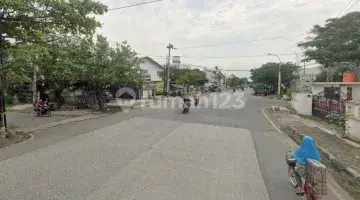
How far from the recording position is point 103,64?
21094 millimetres

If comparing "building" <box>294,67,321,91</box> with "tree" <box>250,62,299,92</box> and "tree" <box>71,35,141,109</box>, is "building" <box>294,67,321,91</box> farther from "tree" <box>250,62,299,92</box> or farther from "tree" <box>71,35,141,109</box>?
"tree" <box>71,35,141,109</box>

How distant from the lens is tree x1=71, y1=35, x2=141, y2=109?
20.4 m

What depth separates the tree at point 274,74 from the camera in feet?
216

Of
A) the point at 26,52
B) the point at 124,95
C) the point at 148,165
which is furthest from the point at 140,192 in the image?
the point at 124,95

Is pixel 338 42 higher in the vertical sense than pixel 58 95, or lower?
higher

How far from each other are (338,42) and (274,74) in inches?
1741

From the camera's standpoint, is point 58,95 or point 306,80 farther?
point 306,80

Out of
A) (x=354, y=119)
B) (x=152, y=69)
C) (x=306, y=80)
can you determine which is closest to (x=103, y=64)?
(x=354, y=119)

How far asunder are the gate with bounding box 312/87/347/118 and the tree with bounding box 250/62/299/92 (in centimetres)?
4288

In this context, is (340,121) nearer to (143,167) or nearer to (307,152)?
(307,152)

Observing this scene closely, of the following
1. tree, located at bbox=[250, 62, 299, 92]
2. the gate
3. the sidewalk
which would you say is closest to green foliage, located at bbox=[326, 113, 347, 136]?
the sidewalk

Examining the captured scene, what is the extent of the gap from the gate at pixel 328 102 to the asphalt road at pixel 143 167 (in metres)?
8.98

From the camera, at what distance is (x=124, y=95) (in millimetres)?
39562

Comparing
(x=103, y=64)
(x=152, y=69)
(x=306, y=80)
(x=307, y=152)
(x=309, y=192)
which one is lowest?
(x=309, y=192)
